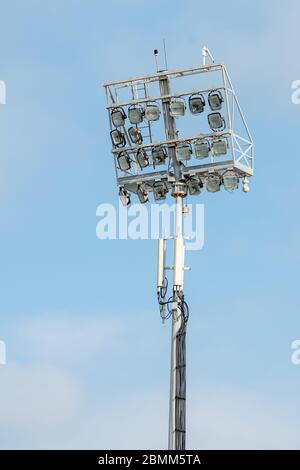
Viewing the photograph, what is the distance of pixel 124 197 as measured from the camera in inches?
2633

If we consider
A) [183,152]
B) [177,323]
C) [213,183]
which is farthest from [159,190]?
[177,323]

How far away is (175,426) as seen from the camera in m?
63.2

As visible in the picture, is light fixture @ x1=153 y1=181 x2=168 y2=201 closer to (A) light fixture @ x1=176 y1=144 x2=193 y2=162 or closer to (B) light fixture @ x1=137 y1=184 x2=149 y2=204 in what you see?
(B) light fixture @ x1=137 y1=184 x2=149 y2=204

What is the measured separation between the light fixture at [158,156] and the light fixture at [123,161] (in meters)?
0.95

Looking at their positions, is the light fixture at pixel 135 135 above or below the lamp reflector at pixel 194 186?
above

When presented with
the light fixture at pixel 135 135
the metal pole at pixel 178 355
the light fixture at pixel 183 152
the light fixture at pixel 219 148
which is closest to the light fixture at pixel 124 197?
the light fixture at pixel 135 135

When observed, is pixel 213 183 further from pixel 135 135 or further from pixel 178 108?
pixel 135 135

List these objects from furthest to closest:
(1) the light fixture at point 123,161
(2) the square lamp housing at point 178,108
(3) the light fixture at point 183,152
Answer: (1) the light fixture at point 123,161
(2) the square lamp housing at point 178,108
(3) the light fixture at point 183,152

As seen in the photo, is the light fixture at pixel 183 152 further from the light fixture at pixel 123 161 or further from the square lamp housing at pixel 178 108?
the light fixture at pixel 123 161

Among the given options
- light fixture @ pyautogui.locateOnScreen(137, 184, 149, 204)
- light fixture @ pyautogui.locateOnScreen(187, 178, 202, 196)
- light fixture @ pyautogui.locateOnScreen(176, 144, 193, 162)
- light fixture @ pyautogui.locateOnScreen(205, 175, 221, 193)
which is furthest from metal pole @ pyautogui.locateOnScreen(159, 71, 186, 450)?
light fixture @ pyautogui.locateOnScreen(137, 184, 149, 204)

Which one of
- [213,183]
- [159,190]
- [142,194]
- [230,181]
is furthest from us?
[142,194]

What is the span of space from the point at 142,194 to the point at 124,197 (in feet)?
2.17

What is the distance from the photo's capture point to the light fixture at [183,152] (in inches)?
2571
